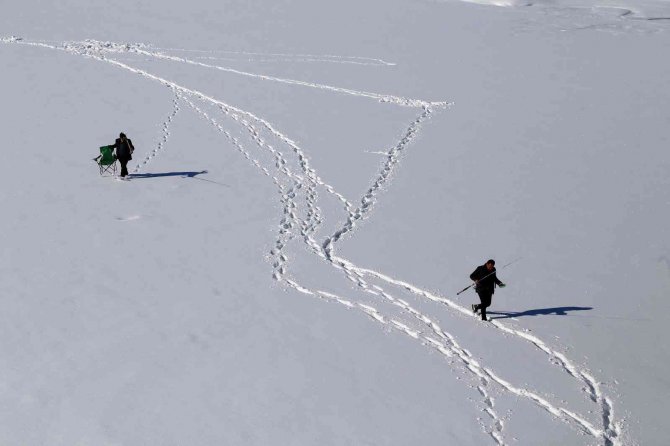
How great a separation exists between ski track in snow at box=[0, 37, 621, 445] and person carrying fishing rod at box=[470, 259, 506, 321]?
0.38m

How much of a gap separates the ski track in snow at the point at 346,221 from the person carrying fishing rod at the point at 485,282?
0.38m

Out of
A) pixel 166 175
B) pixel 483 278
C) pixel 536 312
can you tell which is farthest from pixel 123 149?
pixel 536 312

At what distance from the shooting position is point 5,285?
480 inches

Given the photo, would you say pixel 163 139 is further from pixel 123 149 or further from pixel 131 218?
pixel 131 218

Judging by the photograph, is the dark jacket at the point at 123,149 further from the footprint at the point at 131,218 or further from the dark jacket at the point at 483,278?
the dark jacket at the point at 483,278

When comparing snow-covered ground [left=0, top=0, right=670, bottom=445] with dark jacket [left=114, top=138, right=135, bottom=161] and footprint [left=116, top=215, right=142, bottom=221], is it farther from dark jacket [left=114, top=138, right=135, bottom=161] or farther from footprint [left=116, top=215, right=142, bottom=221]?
dark jacket [left=114, top=138, right=135, bottom=161]

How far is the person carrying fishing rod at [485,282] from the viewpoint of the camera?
11.6m

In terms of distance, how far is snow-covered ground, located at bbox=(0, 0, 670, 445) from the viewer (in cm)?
977

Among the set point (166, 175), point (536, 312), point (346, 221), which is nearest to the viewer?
point (536, 312)

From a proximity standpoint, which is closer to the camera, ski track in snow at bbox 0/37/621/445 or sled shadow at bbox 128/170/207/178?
ski track in snow at bbox 0/37/621/445

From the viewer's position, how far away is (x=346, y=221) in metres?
14.9

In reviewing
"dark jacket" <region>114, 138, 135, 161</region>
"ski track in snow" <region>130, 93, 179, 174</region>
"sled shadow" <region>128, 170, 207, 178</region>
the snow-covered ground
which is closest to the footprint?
the snow-covered ground

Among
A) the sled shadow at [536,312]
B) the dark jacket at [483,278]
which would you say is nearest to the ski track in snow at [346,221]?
the sled shadow at [536,312]

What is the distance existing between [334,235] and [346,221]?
0.64 m
